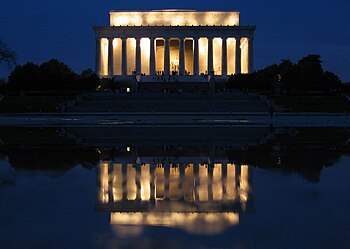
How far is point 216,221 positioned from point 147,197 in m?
2.01

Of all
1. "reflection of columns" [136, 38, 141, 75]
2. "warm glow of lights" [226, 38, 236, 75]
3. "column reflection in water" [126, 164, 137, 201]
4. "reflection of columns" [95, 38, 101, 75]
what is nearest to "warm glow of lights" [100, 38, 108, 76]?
"reflection of columns" [95, 38, 101, 75]

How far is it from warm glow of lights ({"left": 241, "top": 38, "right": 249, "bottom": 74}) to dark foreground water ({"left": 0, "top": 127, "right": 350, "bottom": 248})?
71562mm

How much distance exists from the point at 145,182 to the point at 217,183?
1330 mm

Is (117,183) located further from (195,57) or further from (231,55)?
(231,55)

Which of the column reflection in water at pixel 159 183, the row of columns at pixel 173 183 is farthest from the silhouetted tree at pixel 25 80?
the column reflection in water at pixel 159 183

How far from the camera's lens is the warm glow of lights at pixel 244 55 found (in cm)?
8738

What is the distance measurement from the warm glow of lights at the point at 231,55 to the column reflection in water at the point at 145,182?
3052 inches

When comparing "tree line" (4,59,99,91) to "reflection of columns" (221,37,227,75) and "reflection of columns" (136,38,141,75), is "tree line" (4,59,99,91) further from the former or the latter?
"reflection of columns" (221,37,227,75)

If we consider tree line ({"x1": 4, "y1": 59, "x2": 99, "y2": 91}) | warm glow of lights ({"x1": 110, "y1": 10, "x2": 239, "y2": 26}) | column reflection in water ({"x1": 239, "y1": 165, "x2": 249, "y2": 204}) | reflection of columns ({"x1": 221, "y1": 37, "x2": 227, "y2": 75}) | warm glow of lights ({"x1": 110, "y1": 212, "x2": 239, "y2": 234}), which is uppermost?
warm glow of lights ({"x1": 110, "y1": 10, "x2": 239, "y2": 26})

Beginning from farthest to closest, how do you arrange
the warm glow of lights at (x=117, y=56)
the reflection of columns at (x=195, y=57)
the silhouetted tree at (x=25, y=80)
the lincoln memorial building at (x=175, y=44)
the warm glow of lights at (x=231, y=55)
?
the warm glow of lights at (x=117, y=56)
the warm glow of lights at (x=231, y=55)
the reflection of columns at (x=195, y=57)
the lincoln memorial building at (x=175, y=44)
the silhouetted tree at (x=25, y=80)

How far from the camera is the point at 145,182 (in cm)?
1070

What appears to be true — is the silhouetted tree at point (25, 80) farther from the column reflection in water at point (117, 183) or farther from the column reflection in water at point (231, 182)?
the column reflection in water at point (231, 182)

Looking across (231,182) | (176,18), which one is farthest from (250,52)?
(231,182)

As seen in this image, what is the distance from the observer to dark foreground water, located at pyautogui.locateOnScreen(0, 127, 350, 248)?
661cm
